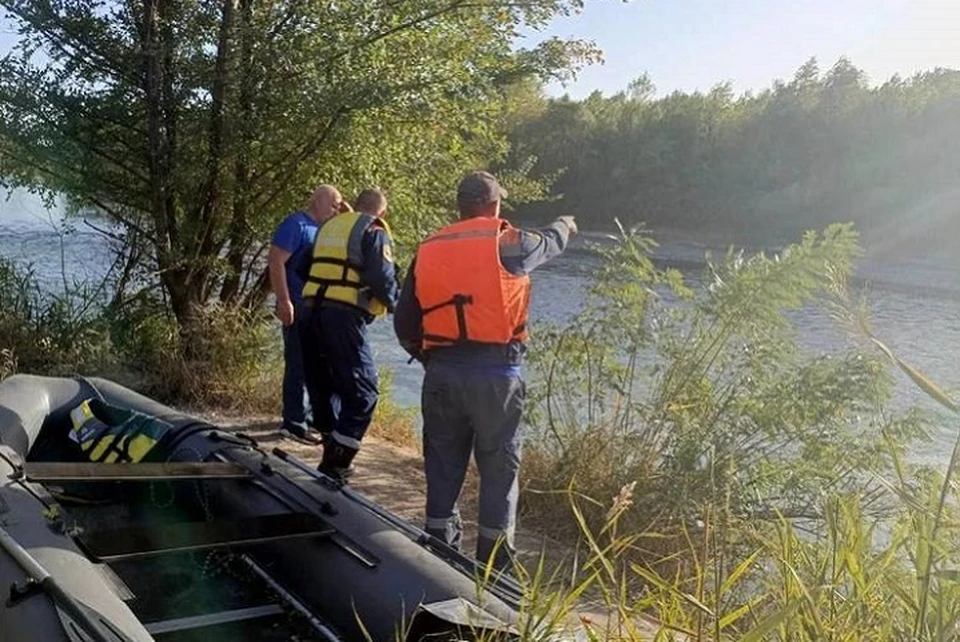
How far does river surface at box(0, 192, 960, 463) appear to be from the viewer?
28.2 feet

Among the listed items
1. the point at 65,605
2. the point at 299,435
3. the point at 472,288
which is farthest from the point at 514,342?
the point at 299,435

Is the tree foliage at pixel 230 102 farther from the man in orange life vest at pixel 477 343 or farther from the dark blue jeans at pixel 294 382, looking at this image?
the man in orange life vest at pixel 477 343

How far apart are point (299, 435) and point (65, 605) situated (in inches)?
146

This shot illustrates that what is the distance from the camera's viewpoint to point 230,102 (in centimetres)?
714

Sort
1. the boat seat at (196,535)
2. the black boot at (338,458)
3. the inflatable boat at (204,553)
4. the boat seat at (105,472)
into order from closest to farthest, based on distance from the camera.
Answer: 1. the inflatable boat at (204,553)
2. the boat seat at (196,535)
3. the boat seat at (105,472)
4. the black boot at (338,458)

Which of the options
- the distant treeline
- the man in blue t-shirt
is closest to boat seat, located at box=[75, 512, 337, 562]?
the man in blue t-shirt

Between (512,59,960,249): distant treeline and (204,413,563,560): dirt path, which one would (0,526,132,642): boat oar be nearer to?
(204,413,563,560): dirt path

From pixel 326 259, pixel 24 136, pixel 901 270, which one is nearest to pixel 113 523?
pixel 326 259

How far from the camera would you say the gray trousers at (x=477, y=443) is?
12.3 ft

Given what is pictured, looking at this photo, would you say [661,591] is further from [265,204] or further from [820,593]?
[265,204]

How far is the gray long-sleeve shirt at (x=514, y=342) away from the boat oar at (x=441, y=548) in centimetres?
65

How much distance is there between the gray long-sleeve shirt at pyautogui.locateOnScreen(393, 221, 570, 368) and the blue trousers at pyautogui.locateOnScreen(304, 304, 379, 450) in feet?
3.80

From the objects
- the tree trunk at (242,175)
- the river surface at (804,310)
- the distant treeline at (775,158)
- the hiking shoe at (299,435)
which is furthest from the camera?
the distant treeline at (775,158)

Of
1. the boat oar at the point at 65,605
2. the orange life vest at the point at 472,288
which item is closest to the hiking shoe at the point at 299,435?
the orange life vest at the point at 472,288
